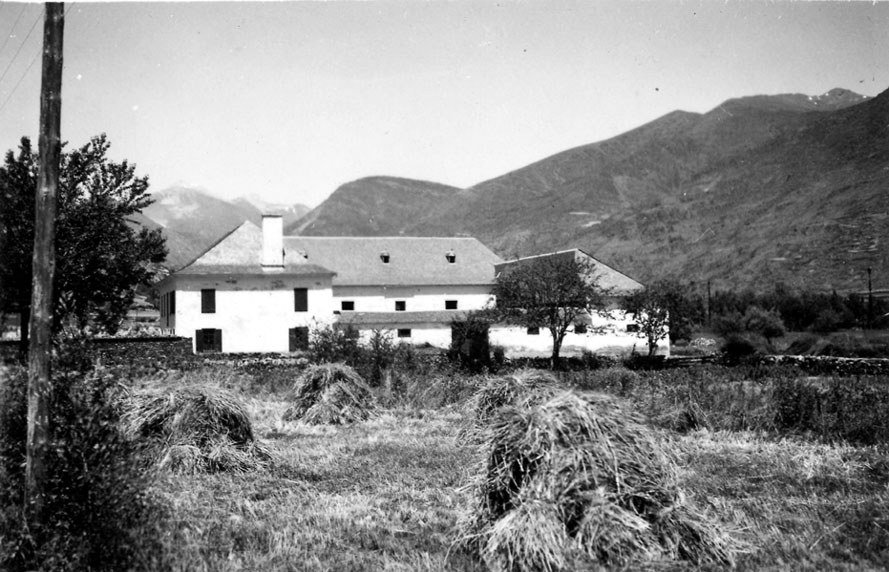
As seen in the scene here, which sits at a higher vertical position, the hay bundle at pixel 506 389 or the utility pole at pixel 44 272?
the utility pole at pixel 44 272

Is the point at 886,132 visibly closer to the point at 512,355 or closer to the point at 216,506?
the point at 512,355

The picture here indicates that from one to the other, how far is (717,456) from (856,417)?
339 centimetres

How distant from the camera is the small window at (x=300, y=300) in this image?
148 feet

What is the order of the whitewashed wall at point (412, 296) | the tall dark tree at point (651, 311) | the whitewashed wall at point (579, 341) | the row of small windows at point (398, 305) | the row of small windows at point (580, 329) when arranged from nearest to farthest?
the row of small windows at point (580, 329)
the tall dark tree at point (651, 311)
the whitewashed wall at point (579, 341)
the row of small windows at point (398, 305)
the whitewashed wall at point (412, 296)

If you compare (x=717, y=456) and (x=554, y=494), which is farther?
(x=717, y=456)

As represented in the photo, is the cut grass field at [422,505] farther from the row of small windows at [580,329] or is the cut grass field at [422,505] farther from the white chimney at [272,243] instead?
the white chimney at [272,243]

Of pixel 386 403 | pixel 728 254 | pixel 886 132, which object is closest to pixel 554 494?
pixel 386 403

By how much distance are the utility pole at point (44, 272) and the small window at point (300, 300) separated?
1556 inches

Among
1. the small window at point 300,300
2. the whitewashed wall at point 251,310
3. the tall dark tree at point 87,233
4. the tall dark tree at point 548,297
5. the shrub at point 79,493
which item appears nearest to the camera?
the shrub at point 79,493

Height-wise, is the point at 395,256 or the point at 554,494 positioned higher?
the point at 395,256

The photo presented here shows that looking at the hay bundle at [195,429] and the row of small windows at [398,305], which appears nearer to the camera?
the hay bundle at [195,429]

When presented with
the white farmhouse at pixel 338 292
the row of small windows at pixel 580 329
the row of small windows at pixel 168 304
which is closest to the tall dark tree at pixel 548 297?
the row of small windows at pixel 580 329

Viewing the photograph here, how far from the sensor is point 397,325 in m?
47.1

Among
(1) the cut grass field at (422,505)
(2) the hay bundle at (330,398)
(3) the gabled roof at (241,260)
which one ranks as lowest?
(1) the cut grass field at (422,505)
